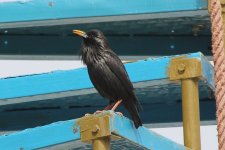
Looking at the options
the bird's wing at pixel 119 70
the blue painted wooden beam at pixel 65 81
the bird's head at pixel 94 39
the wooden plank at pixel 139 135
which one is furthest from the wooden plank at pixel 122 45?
the wooden plank at pixel 139 135

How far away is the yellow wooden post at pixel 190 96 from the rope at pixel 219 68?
3.95 ft

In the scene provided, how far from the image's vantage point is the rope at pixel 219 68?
722cm

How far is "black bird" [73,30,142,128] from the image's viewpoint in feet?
28.8

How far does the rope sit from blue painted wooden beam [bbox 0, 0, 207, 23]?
222 cm

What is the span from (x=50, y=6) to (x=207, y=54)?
145 centimetres

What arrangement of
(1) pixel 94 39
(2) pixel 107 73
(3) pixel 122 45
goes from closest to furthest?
(2) pixel 107 73 → (1) pixel 94 39 → (3) pixel 122 45

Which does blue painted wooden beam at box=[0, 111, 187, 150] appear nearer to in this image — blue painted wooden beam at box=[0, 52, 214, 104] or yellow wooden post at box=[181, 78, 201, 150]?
yellow wooden post at box=[181, 78, 201, 150]

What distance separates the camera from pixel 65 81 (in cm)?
951

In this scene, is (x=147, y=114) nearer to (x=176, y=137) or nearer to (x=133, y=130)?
(x=176, y=137)

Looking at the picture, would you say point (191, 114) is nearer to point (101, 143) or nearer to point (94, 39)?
point (94, 39)

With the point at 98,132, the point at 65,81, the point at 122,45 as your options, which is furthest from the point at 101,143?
the point at 122,45

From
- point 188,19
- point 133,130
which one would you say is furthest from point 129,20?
point 133,130

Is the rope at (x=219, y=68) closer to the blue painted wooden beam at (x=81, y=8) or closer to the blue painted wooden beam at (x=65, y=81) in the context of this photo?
the blue painted wooden beam at (x=65, y=81)

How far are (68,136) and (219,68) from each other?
1.06 m
